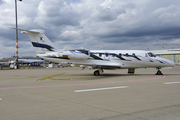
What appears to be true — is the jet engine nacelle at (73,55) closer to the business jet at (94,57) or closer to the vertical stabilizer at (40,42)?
the business jet at (94,57)

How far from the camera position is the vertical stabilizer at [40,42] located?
2223 cm

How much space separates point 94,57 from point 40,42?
23.7ft

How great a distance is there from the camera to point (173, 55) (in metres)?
74.7

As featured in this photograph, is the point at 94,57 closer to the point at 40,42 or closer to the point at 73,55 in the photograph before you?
the point at 73,55

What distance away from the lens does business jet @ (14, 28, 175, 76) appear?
73.2 ft

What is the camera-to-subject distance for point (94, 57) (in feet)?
77.3

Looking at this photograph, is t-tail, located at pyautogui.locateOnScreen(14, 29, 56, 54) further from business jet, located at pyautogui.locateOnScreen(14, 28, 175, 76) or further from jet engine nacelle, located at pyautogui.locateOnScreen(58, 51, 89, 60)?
jet engine nacelle, located at pyautogui.locateOnScreen(58, 51, 89, 60)

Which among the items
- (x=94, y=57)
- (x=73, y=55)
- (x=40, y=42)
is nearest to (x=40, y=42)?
(x=40, y=42)

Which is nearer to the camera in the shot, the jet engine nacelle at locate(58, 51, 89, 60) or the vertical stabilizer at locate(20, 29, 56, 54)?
the jet engine nacelle at locate(58, 51, 89, 60)

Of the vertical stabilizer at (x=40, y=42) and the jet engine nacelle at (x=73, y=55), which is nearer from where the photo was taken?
the jet engine nacelle at (x=73, y=55)

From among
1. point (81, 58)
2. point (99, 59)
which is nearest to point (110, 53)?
point (99, 59)

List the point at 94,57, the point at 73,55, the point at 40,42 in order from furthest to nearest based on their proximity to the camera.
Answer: the point at 94,57, the point at 40,42, the point at 73,55

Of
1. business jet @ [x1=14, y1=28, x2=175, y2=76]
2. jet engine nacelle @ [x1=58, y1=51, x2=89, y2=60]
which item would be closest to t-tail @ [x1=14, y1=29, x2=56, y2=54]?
business jet @ [x1=14, y1=28, x2=175, y2=76]

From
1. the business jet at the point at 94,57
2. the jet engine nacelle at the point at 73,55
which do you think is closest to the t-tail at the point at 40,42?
the business jet at the point at 94,57
